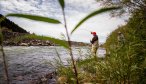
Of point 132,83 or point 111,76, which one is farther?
point 132,83

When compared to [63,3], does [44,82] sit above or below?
below

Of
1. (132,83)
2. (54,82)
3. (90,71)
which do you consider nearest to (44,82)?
(54,82)

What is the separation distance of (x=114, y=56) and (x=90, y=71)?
3.90 m

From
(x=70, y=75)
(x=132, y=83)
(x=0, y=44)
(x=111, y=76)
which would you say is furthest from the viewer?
(x=70, y=75)

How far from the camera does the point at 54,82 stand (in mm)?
14070

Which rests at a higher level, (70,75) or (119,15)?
(119,15)

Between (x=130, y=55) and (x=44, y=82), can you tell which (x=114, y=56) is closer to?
(x=130, y=55)

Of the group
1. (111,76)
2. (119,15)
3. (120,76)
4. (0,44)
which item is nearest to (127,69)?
(120,76)

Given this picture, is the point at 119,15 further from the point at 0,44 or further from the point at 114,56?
the point at 0,44

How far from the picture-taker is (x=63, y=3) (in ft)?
4.52

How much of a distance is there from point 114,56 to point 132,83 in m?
1.12

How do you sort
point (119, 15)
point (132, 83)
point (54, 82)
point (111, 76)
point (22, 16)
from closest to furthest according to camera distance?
point (22, 16) → point (111, 76) → point (132, 83) → point (54, 82) → point (119, 15)

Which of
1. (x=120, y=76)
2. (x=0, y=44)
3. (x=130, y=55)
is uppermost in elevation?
(x=0, y=44)

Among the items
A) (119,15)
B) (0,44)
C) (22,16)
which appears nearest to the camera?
(22,16)
